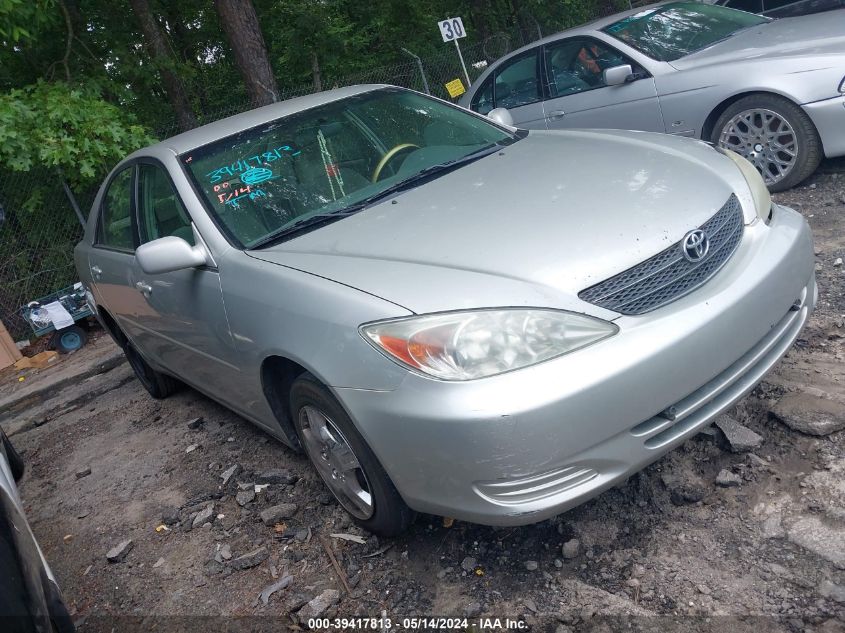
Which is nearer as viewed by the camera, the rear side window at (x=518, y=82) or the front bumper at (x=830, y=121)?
the front bumper at (x=830, y=121)

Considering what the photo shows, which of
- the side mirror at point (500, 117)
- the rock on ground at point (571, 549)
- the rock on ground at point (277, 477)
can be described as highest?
the side mirror at point (500, 117)

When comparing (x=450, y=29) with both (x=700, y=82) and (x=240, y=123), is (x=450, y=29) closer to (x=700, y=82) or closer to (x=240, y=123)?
(x=700, y=82)

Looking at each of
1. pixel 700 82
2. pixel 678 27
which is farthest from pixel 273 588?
pixel 678 27

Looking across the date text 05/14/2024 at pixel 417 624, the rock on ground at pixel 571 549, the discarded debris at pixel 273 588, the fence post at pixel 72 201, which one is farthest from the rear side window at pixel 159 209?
the fence post at pixel 72 201

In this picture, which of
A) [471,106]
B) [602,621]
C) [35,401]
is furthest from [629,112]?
[35,401]

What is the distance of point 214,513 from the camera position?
3.76 metres

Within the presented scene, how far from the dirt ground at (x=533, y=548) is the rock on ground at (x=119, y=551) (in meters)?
0.03

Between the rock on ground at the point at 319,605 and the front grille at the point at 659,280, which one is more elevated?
the front grille at the point at 659,280

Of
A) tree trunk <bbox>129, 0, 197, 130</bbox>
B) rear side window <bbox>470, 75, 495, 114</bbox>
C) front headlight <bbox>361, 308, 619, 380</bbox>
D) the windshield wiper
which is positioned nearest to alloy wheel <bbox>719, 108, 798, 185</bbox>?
rear side window <bbox>470, 75, 495, 114</bbox>

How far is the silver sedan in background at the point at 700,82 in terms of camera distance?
5512 millimetres

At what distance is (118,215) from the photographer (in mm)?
4723

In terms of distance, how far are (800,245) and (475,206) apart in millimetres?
1285

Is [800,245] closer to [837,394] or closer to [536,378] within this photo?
[837,394]

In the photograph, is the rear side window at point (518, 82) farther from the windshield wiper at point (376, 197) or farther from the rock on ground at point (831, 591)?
the rock on ground at point (831, 591)
